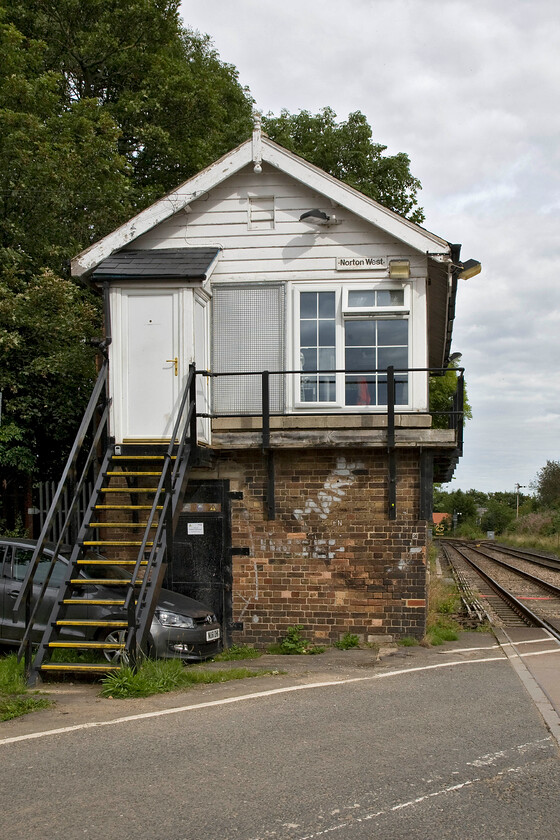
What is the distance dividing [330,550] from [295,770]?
5755 mm

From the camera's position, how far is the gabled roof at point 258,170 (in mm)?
11695

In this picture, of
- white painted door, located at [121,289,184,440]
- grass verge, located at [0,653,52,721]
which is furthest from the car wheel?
white painted door, located at [121,289,184,440]

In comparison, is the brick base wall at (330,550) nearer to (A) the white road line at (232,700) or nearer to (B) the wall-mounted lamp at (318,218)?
(A) the white road line at (232,700)

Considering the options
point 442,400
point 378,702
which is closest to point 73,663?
point 378,702

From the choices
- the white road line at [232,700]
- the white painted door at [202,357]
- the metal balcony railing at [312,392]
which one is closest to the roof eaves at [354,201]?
the metal balcony railing at [312,392]

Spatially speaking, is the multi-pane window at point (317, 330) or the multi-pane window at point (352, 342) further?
the multi-pane window at point (317, 330)

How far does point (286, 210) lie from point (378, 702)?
7.08 meters

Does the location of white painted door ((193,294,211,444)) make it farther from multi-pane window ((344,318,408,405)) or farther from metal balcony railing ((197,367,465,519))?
multi-pane window ((344,318,408,405))

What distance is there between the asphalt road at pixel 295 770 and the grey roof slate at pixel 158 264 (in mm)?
5326

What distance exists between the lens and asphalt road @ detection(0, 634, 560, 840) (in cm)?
487

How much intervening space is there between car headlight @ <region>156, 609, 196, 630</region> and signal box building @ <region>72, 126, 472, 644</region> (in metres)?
1.30

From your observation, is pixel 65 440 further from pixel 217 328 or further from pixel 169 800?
pixel 169 800

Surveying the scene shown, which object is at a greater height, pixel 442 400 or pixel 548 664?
pixel 442 400

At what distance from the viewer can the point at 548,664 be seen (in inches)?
414
